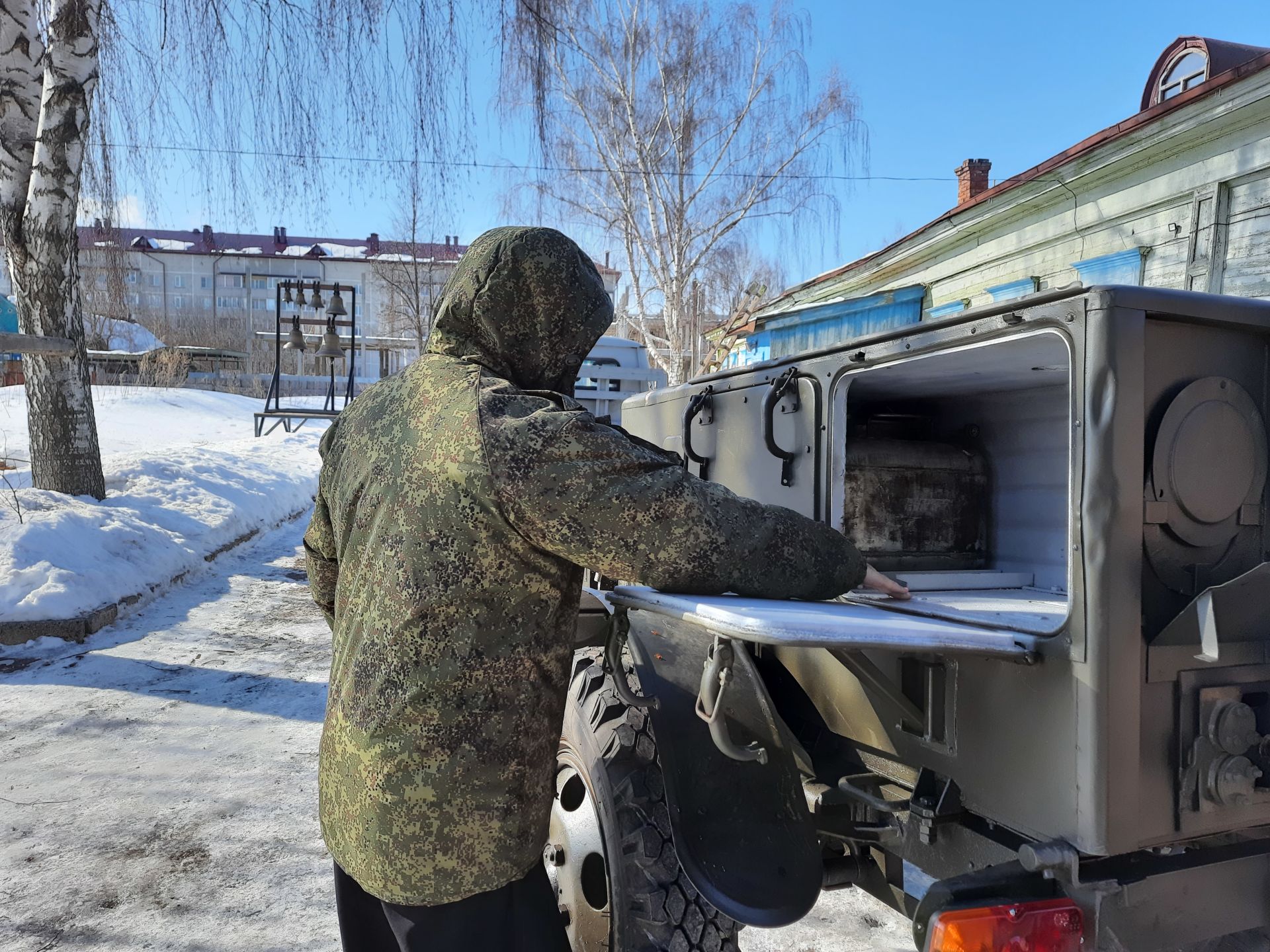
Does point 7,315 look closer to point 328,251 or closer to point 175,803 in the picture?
point 175,803

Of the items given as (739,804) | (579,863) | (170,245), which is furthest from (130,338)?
(739,804)

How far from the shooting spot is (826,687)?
2395 millimetres

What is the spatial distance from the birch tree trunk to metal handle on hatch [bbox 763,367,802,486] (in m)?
6.92

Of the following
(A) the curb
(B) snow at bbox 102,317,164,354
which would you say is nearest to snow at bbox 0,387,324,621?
(A) the curb

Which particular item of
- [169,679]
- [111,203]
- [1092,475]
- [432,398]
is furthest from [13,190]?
[1092,475]

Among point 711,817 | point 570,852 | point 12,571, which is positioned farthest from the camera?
point 12,571

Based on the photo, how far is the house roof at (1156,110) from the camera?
20.6 feet

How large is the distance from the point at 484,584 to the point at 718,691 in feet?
1.55

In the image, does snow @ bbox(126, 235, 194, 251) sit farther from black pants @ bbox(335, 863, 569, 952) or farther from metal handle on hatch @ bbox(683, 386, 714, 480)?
black pants @ bbox(335, 863, 569, 952)

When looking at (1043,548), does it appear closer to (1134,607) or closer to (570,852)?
(1134,607)

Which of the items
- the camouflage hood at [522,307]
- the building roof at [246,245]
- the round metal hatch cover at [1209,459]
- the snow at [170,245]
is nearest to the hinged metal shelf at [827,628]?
the round metal hatch cover at [1209,459]

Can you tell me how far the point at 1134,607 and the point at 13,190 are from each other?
8702 mm

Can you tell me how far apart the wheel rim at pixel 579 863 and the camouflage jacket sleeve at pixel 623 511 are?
3.00 feet

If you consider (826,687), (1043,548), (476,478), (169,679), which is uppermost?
(476,478)
